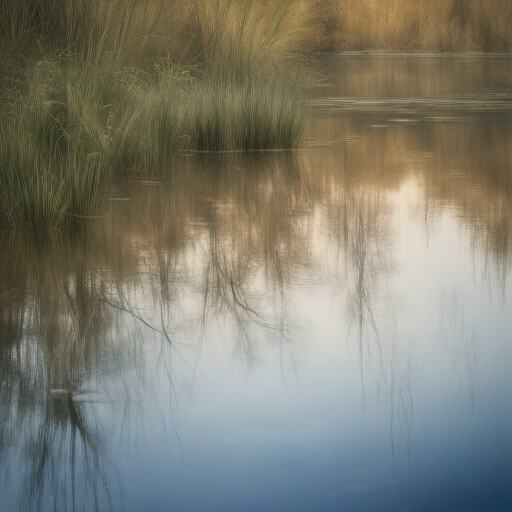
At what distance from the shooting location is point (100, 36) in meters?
5.31

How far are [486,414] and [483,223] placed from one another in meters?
2.04

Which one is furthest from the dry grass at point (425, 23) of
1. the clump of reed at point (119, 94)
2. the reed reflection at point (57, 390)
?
the reed reflection at point (57, 390)

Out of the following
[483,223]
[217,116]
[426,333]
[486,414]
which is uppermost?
[217,116]

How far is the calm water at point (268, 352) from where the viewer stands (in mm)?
1716

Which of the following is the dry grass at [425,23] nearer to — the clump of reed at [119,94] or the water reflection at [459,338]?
the clump of reed at [119,94]

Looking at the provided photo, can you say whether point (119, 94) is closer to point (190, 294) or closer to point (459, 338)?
point (190, 294)

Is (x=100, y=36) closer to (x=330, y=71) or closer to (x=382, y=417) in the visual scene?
(x=382, y=417)

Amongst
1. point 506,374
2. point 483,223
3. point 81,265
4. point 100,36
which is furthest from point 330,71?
point 506,374

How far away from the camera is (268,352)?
2330 millimetres

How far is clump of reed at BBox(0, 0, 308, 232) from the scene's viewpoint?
12.6 ft

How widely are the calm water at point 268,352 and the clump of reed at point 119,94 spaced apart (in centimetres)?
32

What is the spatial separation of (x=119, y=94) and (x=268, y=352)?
3.12 metres

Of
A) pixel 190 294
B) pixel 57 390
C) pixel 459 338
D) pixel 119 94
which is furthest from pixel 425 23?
pixel 57 390

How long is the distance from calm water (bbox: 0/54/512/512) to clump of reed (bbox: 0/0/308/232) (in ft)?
1.06
